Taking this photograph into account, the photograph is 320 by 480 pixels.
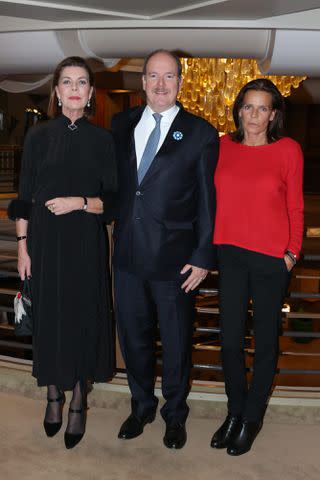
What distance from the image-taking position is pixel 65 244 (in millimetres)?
2564

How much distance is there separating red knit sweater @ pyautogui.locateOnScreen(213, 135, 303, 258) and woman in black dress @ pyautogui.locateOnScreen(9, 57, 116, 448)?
1.54ft

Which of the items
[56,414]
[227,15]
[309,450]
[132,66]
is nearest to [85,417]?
[56,414]

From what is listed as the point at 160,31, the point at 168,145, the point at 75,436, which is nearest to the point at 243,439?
the point at 75,436

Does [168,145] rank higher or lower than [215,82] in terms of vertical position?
lower

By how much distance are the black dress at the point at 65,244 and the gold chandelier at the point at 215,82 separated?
3641 mm

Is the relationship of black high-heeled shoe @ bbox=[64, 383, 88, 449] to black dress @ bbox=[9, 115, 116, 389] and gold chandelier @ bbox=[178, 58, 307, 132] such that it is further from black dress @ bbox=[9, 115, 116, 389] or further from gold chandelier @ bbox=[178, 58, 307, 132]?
gold chandelier @ bbox=[178, 58, 307, 132]

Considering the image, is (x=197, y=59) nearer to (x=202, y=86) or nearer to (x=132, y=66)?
(x=202, y=86)

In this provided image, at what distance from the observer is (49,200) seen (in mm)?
2521

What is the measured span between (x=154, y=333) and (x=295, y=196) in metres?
0.84

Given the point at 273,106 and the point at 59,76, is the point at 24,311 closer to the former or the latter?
the point at 59,76

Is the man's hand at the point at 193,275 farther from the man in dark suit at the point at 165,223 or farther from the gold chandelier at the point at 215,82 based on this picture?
the gold chandelier at the point at 215,82

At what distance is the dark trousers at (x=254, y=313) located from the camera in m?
2.52

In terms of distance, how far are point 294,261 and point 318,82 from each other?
951 centimetres

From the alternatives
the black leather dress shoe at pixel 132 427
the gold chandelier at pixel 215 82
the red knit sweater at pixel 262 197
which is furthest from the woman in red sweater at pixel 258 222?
the gold chandelier at pixel 215 82
